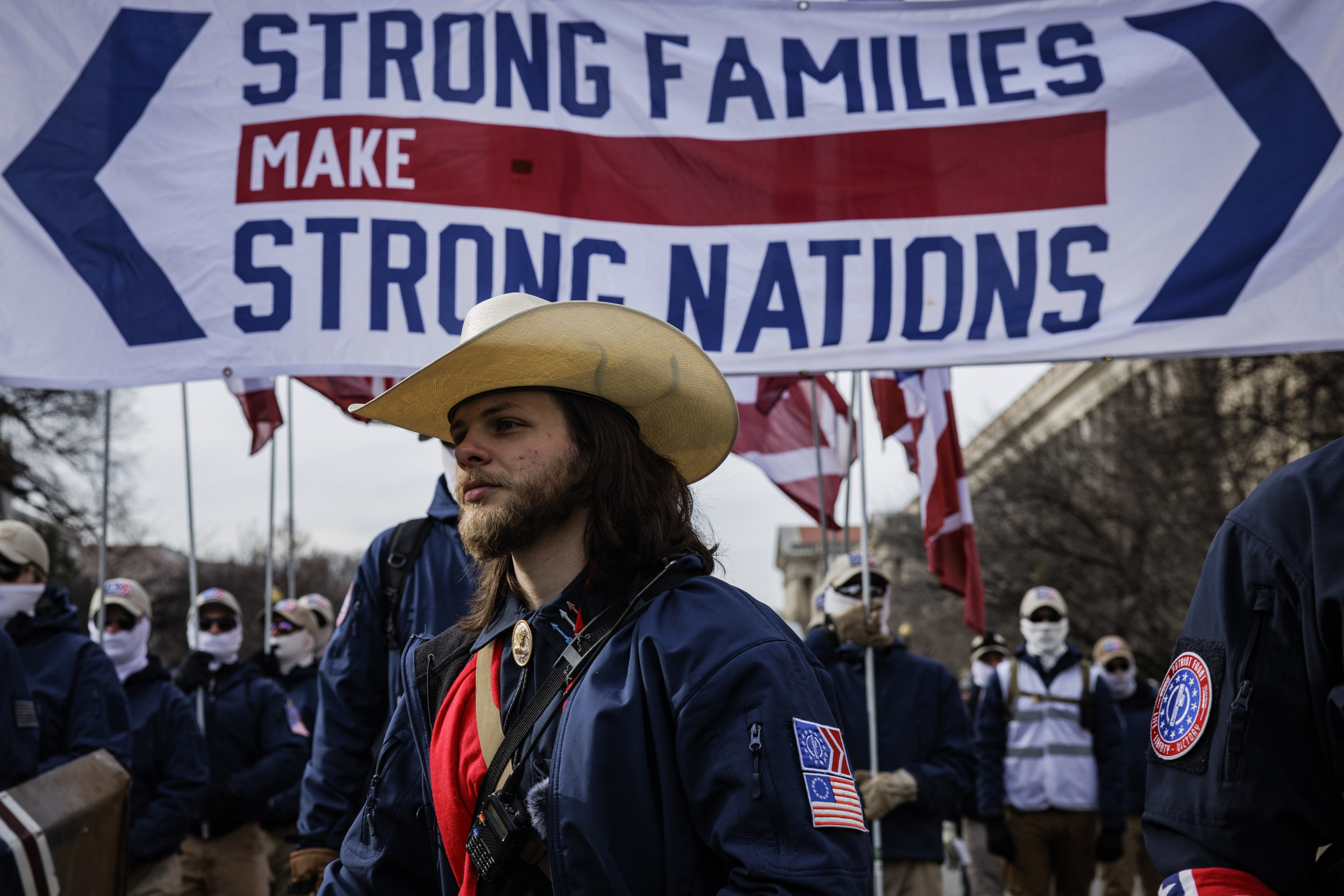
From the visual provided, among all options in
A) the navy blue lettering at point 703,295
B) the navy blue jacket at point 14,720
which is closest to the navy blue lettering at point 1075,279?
the navy blue lettering at point 703,295

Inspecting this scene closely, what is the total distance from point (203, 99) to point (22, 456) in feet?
88.6

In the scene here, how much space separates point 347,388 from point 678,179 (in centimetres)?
417

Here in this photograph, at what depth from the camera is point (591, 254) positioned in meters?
4.84

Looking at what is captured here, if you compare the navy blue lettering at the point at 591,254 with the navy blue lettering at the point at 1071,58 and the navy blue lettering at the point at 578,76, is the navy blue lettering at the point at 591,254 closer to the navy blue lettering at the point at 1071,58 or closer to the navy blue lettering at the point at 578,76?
the navy blue lettering at the point at 578,76

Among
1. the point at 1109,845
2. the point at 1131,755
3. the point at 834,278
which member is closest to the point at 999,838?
the point at 1109,845

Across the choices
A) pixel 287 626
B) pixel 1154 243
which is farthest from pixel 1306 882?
pixel 287 626

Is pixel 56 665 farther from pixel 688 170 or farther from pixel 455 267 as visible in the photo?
pixel 688 170

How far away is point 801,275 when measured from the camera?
189 inches

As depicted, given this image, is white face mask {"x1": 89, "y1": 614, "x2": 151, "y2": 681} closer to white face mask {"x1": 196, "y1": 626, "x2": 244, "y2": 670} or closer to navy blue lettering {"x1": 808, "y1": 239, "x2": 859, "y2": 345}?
white face mask {"x1": 196, "y1": 626, "x2": 244, "y2": 670}

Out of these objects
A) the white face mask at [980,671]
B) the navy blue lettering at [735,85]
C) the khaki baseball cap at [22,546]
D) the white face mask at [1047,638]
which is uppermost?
the navy blue lettering at [735,85]

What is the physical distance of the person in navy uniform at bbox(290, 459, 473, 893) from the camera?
3.82 m

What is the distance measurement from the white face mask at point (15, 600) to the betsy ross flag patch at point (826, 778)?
459cm

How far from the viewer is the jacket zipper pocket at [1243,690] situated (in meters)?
1.71

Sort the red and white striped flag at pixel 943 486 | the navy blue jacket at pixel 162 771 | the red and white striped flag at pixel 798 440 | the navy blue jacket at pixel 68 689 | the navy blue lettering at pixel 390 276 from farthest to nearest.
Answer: the red and white striped flag at pixel 798 440 → the red and white striped flag at pixel 943 486 → the navy blue jacket at pixel 162 771 → the navy blue jacket at pixel 68 689 → the navy blue lettering at pixel 390 276
